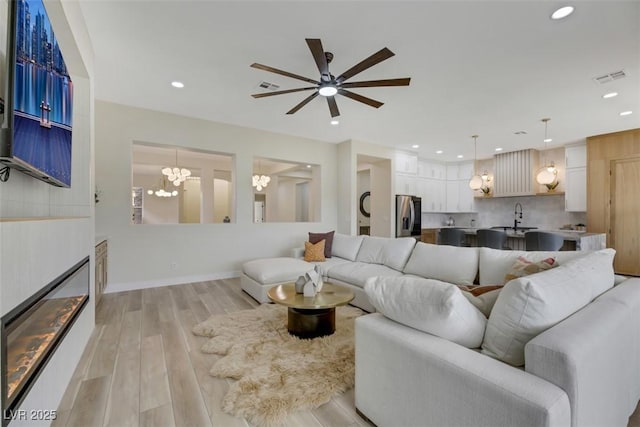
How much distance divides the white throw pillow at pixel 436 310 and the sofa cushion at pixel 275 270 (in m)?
2.40

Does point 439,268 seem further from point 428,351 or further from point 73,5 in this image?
point 73,5

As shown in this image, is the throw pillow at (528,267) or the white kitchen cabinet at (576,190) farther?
the white kitchen cabinet at (576,190)

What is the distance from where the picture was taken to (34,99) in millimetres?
1486

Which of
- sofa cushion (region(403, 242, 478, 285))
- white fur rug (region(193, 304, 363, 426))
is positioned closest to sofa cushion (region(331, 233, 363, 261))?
sofa cushion (region(403, 242, 478, 285))

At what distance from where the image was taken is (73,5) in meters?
2.15

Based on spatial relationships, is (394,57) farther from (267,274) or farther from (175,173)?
(175,173)

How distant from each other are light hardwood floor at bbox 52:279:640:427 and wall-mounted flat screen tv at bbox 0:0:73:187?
144 cm

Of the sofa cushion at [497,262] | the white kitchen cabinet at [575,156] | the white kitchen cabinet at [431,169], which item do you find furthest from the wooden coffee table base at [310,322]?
the white kitchen cabinet at [575,156]

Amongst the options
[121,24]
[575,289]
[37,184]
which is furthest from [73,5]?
[575,289]

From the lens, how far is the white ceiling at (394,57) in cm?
230

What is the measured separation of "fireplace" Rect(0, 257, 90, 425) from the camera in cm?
111

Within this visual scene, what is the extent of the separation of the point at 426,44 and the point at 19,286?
3.39 metres

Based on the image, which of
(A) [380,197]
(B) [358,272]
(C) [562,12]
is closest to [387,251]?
(B) [358,272]

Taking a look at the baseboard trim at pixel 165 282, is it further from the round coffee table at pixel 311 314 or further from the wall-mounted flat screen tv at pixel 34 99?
the wall-mounted flat screen tv at pixel 34 99
